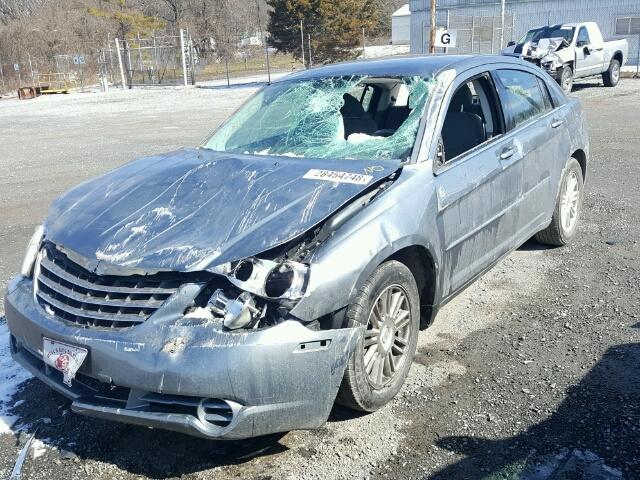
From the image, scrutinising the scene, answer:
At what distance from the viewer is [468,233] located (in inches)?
153

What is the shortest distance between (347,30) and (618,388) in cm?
3988

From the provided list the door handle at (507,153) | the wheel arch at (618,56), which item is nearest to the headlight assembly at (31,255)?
the door handle at (507,153)

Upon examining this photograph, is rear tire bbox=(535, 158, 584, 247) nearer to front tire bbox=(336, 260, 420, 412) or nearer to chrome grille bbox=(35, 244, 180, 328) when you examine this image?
front tire bbox=(336, 260, 420, 412)

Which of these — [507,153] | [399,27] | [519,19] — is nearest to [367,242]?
[507,153]

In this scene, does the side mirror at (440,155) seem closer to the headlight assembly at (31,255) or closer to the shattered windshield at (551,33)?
the headlight assembly at (31,255)

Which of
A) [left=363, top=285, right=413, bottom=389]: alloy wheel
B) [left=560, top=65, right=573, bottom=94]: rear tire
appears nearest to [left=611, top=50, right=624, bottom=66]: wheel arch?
[left=560, top=65, right=573, bottom=94]: rear tire

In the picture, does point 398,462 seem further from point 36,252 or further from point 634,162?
point 634,162

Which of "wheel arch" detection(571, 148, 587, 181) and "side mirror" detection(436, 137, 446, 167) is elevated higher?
"side mirror" detection(436, 137, 446, 167)

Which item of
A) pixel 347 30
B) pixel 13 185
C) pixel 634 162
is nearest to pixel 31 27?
pixel 347 30

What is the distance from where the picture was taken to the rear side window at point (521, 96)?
15.3 ft

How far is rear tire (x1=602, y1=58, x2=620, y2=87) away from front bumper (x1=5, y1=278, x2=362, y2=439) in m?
20.9

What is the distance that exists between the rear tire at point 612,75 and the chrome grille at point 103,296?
69.3 feet

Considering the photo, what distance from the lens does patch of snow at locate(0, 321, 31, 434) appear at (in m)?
3.39

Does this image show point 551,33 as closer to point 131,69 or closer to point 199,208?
point 199,208
